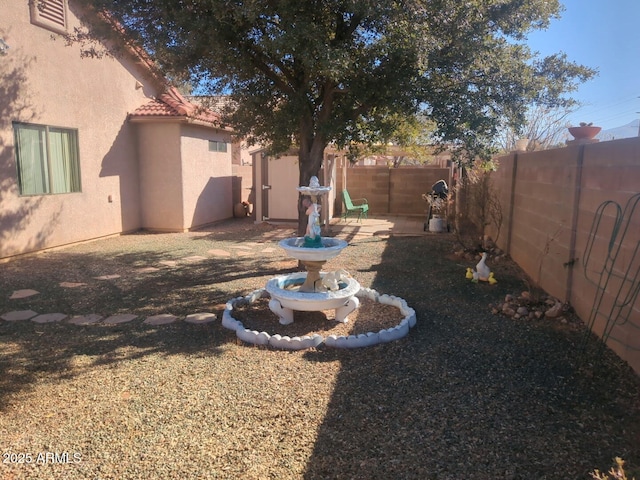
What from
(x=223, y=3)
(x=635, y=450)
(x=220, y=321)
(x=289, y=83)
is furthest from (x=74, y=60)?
(x=635, y=450)

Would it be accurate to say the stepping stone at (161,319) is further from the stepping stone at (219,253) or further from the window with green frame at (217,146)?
the window with green frame at (217,146)

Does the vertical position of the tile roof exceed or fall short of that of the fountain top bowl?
it exceeds it

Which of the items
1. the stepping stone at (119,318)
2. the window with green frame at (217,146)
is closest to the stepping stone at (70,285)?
the stepping stone at (119,318)

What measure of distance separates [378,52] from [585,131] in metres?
2.95

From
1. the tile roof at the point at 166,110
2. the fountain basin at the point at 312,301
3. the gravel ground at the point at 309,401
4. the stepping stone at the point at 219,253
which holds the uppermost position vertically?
the tile roof at the point at 166,110

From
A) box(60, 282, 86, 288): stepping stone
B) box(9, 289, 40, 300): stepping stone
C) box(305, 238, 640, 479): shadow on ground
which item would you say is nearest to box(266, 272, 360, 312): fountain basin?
box(305, 238, 640, 479): shadow on ground

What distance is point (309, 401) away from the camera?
138 inches

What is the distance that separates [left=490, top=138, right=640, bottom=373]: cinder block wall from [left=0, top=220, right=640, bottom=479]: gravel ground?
388 millimetres

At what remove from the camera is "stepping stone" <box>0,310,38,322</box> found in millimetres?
5307

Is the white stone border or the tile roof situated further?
the tile roof

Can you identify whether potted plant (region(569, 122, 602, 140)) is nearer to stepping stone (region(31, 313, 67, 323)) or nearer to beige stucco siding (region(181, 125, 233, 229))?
stepping stone (region(31, 313, 67, 323))

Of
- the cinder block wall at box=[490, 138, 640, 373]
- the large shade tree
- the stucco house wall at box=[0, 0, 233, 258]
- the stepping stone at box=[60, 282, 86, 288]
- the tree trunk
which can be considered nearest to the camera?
the cinder block wall at box=[490, 138, 640, 373]

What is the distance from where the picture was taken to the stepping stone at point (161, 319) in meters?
5.29

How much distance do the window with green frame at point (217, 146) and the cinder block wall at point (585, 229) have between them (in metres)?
9.11
